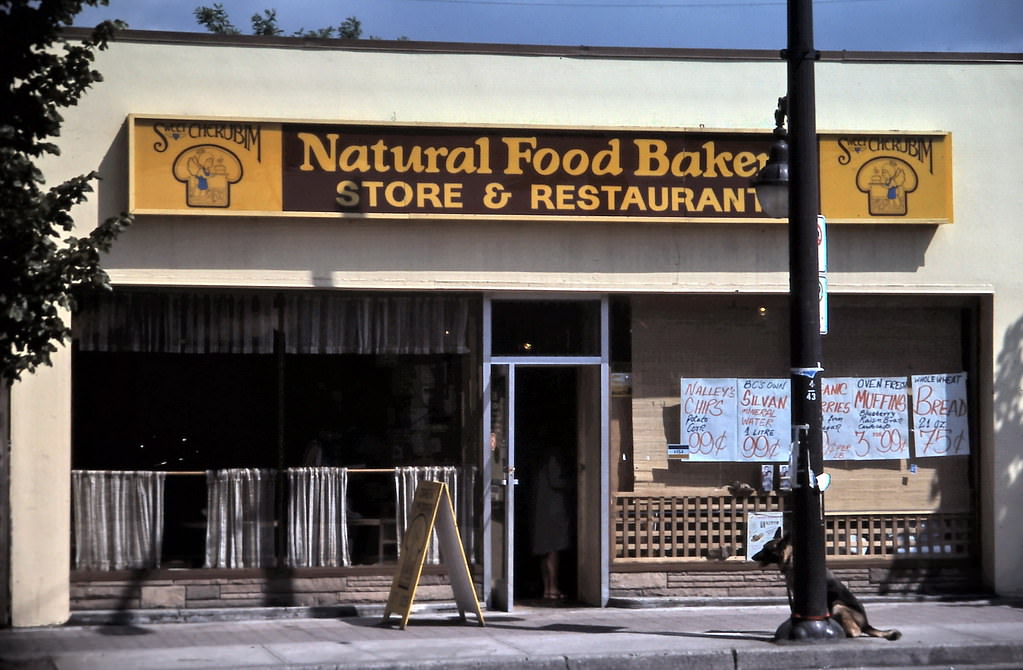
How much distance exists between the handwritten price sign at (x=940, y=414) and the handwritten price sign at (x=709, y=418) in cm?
178

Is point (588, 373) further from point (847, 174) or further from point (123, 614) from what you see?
point (123, 614)

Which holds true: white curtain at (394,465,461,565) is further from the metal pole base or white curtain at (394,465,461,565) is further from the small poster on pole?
the metal pole base

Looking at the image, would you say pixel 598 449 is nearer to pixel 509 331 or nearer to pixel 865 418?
pixel 509 331

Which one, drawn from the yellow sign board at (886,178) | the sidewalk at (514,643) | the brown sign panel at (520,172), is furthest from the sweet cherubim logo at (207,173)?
the yellow sign board at (886,178)

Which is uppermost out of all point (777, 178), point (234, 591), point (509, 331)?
point (777, 178)

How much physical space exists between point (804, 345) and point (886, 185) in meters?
2.67

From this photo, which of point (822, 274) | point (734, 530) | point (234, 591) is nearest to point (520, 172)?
point (822, 274)

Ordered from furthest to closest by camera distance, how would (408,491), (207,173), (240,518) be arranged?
(408,491), (240,518), (207,173)

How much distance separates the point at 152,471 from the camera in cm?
1162

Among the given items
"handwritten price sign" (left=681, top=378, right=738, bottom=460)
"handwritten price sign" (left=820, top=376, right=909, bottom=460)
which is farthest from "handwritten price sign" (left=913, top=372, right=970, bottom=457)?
"handwritten price sign" (left=681, top=378, right=738, bottom=460)

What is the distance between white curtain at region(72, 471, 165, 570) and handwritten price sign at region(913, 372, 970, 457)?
6.92 meters

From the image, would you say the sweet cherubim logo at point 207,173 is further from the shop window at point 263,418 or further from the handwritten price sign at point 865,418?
the handwritten price sign at point 865,418

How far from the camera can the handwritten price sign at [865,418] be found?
12516 millimetres

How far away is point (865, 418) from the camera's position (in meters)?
12.6
